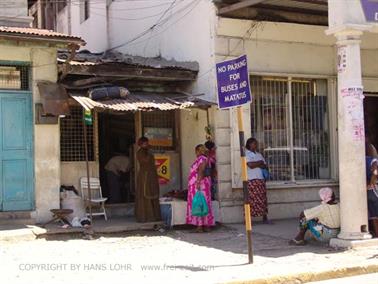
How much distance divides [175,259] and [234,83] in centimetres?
259

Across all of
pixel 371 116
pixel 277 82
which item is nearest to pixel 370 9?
pixel 277 82

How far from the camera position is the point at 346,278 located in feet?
24.5

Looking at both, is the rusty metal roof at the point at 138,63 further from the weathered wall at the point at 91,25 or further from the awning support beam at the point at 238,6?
the weathered wall at the point at 91,25

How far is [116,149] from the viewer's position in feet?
42.0

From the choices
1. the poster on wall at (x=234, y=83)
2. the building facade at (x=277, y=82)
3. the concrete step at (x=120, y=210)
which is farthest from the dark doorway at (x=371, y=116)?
the poster on wall at (x=234, y=83)

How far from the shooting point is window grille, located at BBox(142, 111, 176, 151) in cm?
1238

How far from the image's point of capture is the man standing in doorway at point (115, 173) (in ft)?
40.6

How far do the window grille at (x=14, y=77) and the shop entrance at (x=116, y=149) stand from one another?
2.18 meters

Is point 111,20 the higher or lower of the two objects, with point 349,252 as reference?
higher

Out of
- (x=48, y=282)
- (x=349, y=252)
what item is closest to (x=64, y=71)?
(x=48, y=282)

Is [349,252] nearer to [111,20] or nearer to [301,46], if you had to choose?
[301,46]

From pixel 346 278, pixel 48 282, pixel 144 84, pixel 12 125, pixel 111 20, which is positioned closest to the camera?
pixel 48 282

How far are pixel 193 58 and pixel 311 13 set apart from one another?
2.69 m

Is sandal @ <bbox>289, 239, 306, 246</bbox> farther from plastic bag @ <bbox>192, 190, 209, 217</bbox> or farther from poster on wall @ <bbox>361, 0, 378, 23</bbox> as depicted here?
poster on wall @ <bbox>361, 0, 378, 23</bbox>
